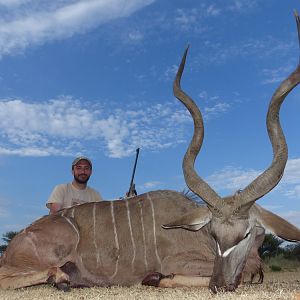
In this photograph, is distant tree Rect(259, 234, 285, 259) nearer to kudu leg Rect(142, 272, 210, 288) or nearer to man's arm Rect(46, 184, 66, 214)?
man's arm Rect(46, 184, 66, 214)

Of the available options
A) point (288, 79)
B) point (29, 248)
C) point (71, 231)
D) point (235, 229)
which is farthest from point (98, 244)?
→ point (288, 79)

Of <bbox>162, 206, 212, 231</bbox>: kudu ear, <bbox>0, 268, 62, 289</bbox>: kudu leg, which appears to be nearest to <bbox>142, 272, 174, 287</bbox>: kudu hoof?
<bbox>162, 206, 212, 231</bbox>: kudu ear

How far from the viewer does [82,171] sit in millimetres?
5547

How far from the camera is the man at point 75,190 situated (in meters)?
5.47

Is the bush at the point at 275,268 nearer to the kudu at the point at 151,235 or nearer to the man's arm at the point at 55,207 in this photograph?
the man's arm at the point at 55,207

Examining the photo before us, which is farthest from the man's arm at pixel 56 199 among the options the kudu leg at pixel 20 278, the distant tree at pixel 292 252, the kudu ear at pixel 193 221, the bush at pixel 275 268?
the distant tree at pixel 292 252

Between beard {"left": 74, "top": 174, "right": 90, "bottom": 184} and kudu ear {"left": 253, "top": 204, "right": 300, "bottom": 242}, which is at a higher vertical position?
beard {"left": 74, "top": 174, "right": 90, "bottom": 184}

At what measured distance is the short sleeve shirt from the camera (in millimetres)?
5473

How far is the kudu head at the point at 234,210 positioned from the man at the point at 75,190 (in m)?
1.88

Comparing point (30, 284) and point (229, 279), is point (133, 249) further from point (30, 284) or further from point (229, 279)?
point (229, 279)

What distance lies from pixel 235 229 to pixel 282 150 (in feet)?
2.24

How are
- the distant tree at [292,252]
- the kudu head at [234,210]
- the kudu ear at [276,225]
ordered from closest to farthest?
1. the kudu head at [234,210]
2. the kudu ear at [276,225]
3. the distant tree at [292,252]

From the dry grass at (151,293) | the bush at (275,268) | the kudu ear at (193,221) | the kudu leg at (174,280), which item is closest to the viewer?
the dry grass at (151,293)

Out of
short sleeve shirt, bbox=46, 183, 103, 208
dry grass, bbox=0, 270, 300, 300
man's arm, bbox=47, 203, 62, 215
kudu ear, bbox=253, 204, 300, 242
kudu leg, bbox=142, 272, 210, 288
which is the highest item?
short sleeve shirt, bbox=46, 183, 103, 208
